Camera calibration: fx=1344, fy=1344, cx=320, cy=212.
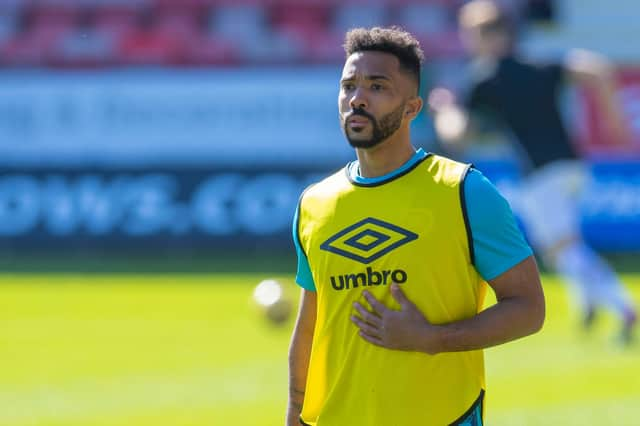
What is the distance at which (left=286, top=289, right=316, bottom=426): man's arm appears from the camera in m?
4.41

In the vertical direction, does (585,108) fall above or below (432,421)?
above

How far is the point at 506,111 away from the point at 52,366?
4.34m

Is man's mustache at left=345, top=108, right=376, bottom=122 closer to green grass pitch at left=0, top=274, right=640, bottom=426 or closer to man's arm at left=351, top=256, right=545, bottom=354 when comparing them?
man's arm at left=351, top=256, right=545, bottom=354

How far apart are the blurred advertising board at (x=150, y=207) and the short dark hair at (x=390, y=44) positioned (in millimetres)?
14189

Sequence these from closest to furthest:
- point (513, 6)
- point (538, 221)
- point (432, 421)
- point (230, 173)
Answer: point (432, 421) → point (538, 221) → point (230, 173) → point (513, 6)

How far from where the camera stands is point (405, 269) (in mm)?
4078

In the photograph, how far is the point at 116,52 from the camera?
71.4 feet

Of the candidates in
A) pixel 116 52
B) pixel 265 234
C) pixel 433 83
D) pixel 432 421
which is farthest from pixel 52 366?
pixel 116 52

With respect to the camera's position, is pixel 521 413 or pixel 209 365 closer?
pixel 521 413

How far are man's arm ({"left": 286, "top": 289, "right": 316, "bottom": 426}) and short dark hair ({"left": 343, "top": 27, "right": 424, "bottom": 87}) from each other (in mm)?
812

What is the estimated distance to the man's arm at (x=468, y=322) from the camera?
158 inches

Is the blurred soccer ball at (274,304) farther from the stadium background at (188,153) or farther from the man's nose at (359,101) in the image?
the man's nose at (359,101)

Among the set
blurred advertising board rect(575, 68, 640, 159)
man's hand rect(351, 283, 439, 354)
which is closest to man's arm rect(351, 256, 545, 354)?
man's hand rect(351, 283, 439, 354)

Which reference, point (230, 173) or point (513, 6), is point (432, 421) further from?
point (513, 6)
